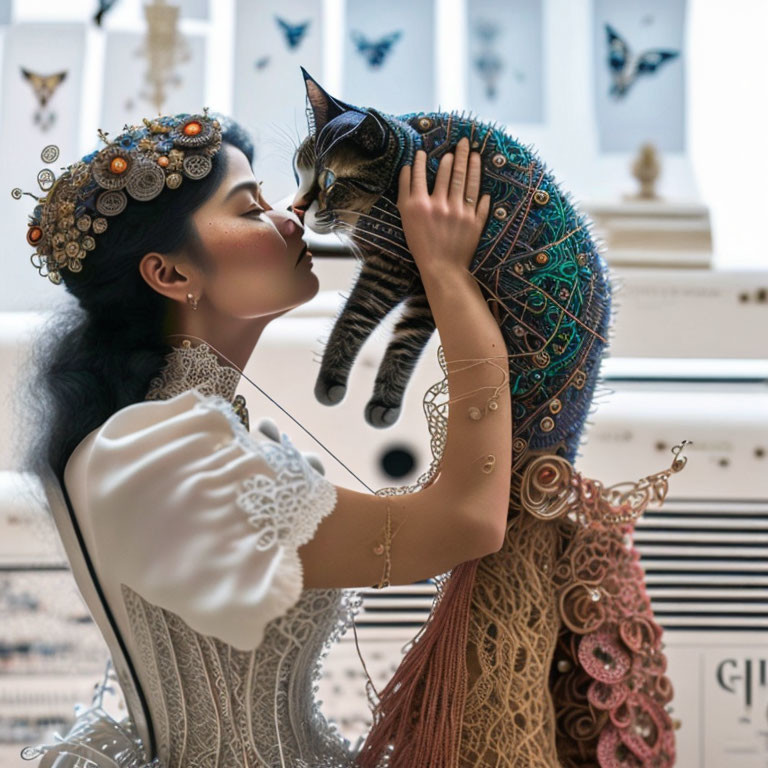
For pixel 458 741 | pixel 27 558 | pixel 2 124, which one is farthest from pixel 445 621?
pixel 2 124

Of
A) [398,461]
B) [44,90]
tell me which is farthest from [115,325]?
[44,90]

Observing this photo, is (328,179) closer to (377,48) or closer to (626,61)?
(377,48)

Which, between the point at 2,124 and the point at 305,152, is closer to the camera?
the point at 305,152

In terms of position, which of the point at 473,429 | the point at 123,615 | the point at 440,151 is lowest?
the point at 123,615

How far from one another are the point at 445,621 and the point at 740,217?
1.66 meters

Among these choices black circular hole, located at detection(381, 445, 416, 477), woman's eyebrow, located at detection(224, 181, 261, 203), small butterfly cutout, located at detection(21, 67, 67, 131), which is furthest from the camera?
small butterfly cutout, located at detection(21, 67, 67, 131)

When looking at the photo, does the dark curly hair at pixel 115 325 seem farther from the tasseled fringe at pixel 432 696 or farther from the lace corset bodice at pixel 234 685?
the tasseled fringe at pixel 432 696

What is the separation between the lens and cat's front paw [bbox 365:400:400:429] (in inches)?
42.9

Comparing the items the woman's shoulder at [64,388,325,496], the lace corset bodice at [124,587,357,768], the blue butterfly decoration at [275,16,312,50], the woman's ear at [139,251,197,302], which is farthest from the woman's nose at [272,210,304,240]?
the blue butterfly decoration at [275,16,312,50]

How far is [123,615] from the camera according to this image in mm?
1043

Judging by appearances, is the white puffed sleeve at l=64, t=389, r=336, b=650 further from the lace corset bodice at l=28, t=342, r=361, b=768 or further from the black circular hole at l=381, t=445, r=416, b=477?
the black circular hole at l=381, t=445, r=416, b=477

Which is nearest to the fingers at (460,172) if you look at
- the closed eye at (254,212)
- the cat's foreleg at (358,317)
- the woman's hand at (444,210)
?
the woman's hand at (444,210)

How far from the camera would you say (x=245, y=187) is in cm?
108

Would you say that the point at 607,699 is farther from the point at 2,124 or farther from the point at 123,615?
the point at 2,124
